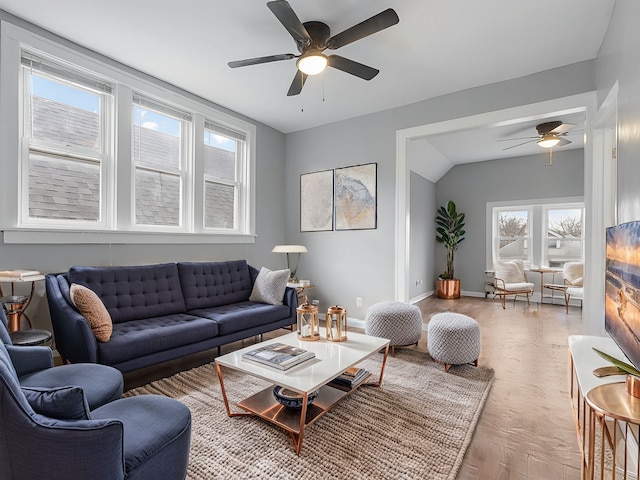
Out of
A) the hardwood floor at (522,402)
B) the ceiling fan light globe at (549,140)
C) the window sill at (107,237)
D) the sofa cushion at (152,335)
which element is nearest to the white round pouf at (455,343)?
the hardwood floor at (522,402)

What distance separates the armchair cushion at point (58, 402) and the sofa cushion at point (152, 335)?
1403 mm

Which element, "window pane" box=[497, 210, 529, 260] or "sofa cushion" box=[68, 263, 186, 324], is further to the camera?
"window pane" box=[497, 210, 529, 260]

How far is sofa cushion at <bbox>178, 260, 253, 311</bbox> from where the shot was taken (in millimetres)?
3508

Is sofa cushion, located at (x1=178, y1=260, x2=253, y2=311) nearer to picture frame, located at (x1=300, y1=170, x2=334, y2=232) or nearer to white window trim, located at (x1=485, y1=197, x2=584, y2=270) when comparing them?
picture frame, located at (x1=300, y1=170, x2=334, y2=232)

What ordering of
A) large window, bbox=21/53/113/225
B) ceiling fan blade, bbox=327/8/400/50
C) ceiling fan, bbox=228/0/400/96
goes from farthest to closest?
large window, bbox=21/53/113/225, ceiling fan, bbox=228/0/400/96, ceiling fan blade, bbox=327/8/400/50

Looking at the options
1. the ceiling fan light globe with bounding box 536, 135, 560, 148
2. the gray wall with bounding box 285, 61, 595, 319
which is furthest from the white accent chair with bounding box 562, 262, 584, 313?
the gray wall with bounding box 285, 61, 595, 319

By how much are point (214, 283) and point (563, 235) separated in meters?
6.37

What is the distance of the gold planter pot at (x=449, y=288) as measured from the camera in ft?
22.0

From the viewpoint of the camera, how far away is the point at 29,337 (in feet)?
7.25

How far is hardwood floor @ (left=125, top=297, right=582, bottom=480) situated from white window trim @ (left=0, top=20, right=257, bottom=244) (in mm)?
1333

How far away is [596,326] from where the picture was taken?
301 centimetres

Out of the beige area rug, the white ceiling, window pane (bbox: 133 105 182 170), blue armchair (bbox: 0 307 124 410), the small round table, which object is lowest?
the beige area rug

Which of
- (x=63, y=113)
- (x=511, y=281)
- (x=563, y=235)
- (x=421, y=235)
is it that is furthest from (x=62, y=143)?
(x=563, y=235)

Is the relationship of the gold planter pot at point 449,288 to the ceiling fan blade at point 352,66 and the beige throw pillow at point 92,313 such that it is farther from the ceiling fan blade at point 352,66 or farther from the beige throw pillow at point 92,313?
the beige throw pillow at point 92,313
